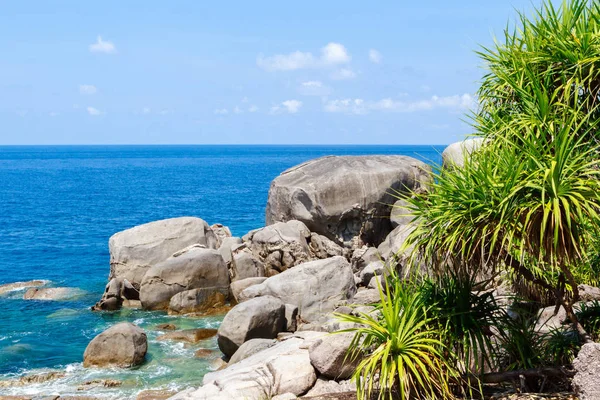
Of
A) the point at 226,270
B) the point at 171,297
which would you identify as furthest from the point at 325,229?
the point at 171,297

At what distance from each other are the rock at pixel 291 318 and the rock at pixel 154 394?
13.6ft

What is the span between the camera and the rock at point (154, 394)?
15.2 metres

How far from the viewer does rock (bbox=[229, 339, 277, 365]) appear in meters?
15.8

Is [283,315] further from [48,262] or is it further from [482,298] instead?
[48,262]

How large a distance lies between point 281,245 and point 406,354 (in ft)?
53.6

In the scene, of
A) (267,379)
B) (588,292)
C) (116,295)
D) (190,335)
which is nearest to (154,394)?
(190,335)

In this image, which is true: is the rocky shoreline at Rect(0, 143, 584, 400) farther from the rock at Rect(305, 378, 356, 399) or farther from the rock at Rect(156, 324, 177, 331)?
the rock at Rect(156, 324, 177, 331)

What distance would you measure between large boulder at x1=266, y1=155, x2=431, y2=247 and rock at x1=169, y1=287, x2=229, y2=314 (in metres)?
5.61

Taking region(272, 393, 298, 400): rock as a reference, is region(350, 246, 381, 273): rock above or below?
below

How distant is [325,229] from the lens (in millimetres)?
26703

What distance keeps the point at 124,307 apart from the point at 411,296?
1669 cm

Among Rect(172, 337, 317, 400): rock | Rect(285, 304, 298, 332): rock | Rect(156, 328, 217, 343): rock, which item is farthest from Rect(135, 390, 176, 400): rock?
Rect(285, 304, 298, 332): rock

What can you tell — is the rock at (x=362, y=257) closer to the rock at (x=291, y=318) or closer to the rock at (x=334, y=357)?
the rock at (x=291, y=318)

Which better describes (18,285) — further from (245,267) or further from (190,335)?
(190,335)
